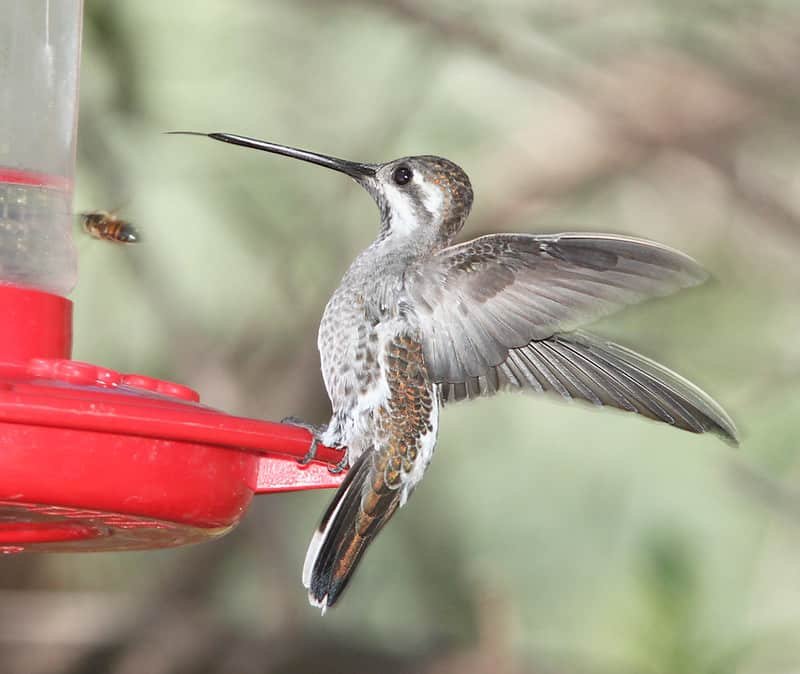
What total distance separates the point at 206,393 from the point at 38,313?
2.86 m

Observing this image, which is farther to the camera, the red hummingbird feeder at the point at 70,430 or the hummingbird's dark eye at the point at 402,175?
the hummingbird's dark eye at the point at 402,175

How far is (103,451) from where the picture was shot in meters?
2.36

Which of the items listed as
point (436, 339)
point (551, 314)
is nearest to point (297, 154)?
point (436, 339)

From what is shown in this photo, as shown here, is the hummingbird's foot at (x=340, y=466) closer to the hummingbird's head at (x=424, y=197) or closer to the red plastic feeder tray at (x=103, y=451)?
the red plastic feeder tray at (x=103, y=451)

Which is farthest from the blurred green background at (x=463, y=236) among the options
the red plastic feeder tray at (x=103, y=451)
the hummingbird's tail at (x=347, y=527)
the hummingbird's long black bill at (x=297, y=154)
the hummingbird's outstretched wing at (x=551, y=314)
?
the red plastic feeder tray at (x=103, y=451)

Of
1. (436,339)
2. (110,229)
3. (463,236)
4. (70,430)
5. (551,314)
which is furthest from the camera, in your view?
(463,236)

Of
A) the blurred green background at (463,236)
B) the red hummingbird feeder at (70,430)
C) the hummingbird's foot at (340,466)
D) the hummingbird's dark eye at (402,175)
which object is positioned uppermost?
the hummingbird's dark eye at (402,175)

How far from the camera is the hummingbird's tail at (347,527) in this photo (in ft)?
10.1

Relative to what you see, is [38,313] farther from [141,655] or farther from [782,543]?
[782,543]

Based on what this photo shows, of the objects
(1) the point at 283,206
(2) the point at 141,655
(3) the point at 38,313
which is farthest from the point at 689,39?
(3) the point at 38,313

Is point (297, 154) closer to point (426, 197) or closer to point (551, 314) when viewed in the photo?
point (426, 197)

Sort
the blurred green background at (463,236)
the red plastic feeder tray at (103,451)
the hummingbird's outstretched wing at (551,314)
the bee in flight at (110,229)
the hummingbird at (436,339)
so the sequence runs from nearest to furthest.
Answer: the red plastic feeder tray at (103,451) < the hummingbird's outstretched wing at (551,314) < the hummingbird at (436,339) < the bee in flight at (110,229) < the blurred green background at (463,236)

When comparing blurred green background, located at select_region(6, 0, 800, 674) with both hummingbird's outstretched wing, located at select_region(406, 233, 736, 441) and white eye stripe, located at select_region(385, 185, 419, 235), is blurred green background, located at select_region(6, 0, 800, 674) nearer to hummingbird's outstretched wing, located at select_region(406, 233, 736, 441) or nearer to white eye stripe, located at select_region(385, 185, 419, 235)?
white eye stripe, located at select_region(385, 185, 419, 235)

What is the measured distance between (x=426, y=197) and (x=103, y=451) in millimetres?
1487
